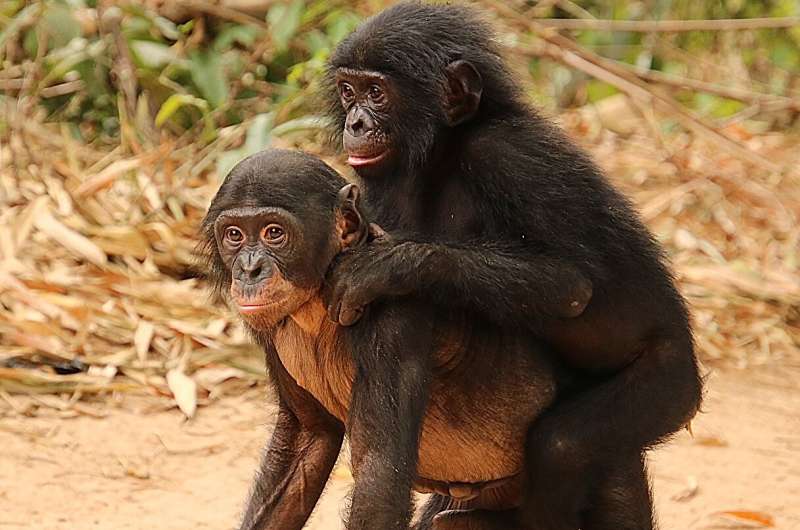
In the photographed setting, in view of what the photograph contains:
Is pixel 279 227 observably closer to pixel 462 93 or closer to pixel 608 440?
pixel 462 93

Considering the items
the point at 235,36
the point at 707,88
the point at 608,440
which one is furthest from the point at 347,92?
the point at 235,36

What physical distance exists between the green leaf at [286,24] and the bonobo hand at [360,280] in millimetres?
5507

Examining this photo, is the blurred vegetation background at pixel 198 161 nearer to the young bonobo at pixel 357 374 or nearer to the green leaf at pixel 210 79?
the green leaf at pixel 210 79

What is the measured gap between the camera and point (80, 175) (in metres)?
8.50

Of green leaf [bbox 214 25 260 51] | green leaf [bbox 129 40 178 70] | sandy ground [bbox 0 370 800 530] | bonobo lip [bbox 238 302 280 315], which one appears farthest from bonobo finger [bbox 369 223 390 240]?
green leaf [bbox 214 25 260 51]

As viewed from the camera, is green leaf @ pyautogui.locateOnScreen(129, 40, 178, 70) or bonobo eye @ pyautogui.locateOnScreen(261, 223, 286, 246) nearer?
bonobo eye @ pyautogui.locateOnScreen(261, 223, 286, 246)

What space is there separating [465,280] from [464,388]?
0.40 meters

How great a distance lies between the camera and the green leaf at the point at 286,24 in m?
9.30

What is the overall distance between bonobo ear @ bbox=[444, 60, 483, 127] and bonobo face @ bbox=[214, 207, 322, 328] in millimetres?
872

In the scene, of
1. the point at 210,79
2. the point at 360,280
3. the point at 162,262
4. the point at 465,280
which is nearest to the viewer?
the point at 360,280

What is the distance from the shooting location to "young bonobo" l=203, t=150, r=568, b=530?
387 cm

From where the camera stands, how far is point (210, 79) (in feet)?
31.0

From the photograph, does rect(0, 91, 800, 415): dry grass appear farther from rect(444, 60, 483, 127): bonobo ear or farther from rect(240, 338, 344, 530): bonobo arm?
rect(444, 60, 483, 127): bonobo ear

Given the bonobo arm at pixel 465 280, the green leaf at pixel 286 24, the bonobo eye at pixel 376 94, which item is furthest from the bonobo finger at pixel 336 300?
the green leaf at pixel 286 24
